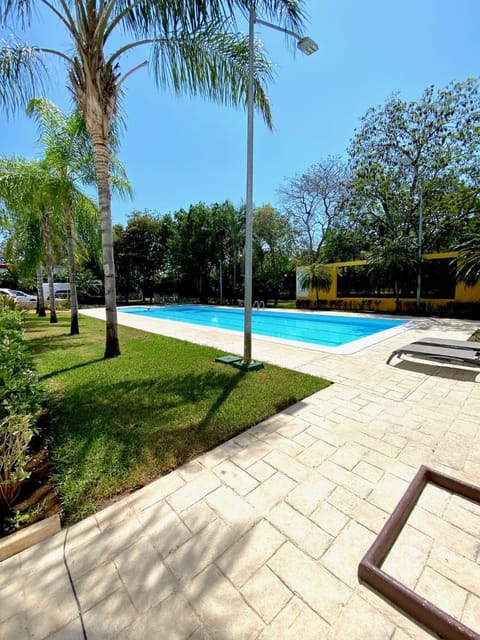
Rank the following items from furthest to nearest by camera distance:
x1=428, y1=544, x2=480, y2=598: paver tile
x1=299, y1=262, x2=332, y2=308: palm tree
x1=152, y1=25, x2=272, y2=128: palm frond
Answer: x1=299, y1=262, x2=332, y2=308: palm tree < x1=152, y1=25, x2=272, y2=128: palm frond < x1=428, y1=544, x2=480, y2=598: paver tile

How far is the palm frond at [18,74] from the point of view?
477 centimetres

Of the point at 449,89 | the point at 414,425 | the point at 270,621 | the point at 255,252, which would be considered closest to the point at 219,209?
the point at 255,252

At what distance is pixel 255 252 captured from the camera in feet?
77.3

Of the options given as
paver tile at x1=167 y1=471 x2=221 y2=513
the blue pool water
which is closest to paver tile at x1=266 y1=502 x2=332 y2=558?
paver tile at x1=167 y1=471 x2=221 y2=513

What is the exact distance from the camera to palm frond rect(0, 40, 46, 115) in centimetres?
477

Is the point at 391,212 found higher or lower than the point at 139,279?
higher

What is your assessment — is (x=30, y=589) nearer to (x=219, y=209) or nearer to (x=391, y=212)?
(x=391, y=212)

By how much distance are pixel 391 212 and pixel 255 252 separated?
1032 cm

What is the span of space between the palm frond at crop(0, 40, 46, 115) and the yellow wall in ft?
49.9

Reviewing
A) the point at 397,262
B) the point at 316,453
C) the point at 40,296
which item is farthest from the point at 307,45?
the point at 40,296

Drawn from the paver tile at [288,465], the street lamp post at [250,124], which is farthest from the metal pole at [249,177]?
the paver tile at [288,465]

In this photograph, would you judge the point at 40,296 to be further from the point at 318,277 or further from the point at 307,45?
the point at 318,277

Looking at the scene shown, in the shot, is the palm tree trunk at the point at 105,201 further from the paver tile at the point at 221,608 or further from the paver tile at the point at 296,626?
the paver tile at the point at 296,626

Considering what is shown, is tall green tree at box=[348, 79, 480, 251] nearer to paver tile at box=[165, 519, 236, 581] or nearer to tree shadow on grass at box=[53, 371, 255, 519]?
tree shadow on grass at box=[53, 371, 255, 519]
